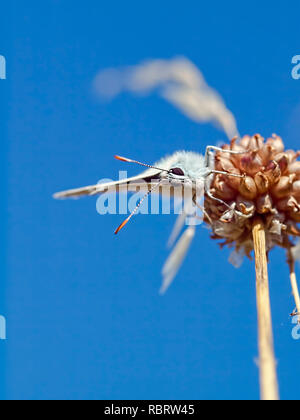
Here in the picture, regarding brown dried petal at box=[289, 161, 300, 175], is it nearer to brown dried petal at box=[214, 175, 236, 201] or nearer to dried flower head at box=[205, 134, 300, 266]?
dried flower head at box=[205, 134, 300, 266]

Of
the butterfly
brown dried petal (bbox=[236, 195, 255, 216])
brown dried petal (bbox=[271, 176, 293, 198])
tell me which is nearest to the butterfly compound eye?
the butterfly

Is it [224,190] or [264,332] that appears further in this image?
[224,190]

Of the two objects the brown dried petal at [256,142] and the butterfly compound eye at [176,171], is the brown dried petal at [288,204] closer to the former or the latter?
the brown dried petal at [256,142]

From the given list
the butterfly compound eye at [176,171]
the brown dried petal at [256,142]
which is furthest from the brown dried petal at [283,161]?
the butterfly compound eye at [176,171]

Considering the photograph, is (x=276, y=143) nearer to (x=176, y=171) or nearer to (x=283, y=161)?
(x=283, y=161)

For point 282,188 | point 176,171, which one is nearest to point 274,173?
point 282,188
